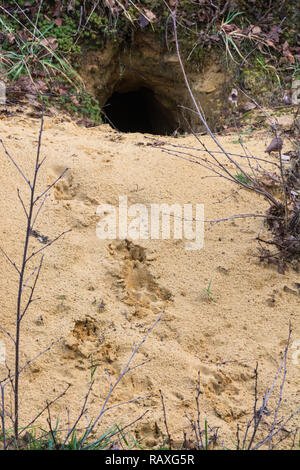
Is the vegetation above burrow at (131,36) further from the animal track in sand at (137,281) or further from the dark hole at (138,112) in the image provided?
the animal track in sand at (137,281)

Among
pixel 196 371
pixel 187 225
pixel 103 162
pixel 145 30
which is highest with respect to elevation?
pixel 145 30

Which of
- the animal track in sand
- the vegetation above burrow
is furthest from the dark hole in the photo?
the animal track in sand

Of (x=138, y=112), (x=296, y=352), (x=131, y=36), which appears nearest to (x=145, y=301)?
(x=296, y=352)

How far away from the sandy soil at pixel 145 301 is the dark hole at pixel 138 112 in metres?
2.33

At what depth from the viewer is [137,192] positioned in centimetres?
312

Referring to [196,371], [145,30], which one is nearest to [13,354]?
[196,371]

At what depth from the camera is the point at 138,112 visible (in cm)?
620

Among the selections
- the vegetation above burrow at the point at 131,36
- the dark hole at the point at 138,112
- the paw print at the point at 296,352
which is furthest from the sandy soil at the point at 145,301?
the dark hole at the point at 138,112

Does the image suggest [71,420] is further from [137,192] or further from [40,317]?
[137,192]

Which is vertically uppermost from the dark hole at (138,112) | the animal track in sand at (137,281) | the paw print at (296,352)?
the dark hole at (138,112)

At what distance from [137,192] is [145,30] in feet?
6.98

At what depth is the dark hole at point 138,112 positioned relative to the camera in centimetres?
562

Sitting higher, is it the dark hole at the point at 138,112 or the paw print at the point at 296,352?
the dark hole at the point at 138,112
